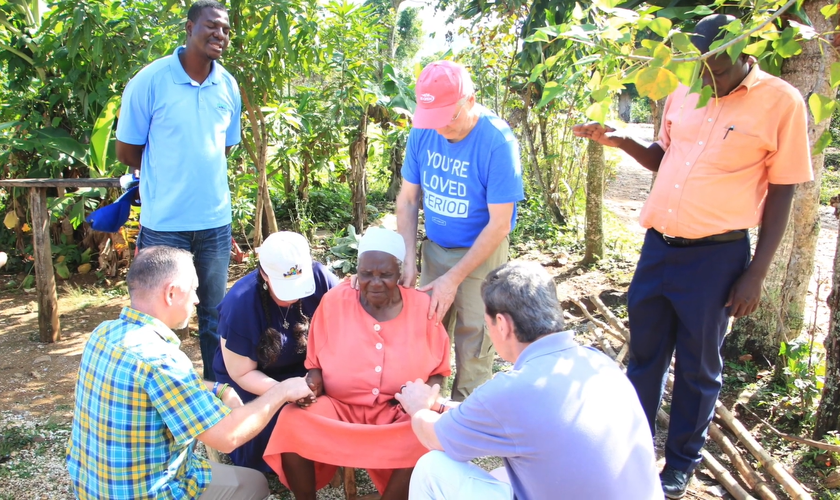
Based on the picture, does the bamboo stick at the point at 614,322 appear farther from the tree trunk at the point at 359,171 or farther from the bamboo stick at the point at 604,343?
the tree trunk at the point at 359,171

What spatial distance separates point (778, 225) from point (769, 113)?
43 cm

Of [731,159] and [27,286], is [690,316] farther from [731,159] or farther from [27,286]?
[27,286]

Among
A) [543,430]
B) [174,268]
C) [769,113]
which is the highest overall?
[769,113]

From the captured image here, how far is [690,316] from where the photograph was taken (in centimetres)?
265

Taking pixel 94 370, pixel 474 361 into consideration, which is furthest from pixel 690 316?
pixel 94 370

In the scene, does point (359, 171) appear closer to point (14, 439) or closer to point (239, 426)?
point (14, 439)

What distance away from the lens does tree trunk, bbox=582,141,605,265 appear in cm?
603

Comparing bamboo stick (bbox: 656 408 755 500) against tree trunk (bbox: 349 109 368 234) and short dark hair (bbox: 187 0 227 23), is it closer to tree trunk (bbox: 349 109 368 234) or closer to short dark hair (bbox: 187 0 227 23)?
short dark hair (bbox: 187 0 227 23)

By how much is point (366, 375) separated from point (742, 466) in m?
1.76

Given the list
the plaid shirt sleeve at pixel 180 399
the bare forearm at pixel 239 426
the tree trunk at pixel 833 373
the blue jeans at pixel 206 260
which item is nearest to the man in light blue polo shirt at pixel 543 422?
the bare forearm at pixel 239 426

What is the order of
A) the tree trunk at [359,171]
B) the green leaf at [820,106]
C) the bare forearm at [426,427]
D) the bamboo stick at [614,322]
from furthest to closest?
the tree trunk at [359,171]
the bamboo stick at [614,322]
the bare forearm at [426,427]
the green leaf at [820,106]

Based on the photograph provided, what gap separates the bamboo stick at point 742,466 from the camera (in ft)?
9.17

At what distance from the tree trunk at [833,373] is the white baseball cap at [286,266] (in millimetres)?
2417

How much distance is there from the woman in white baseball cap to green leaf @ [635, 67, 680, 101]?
1613 mm
